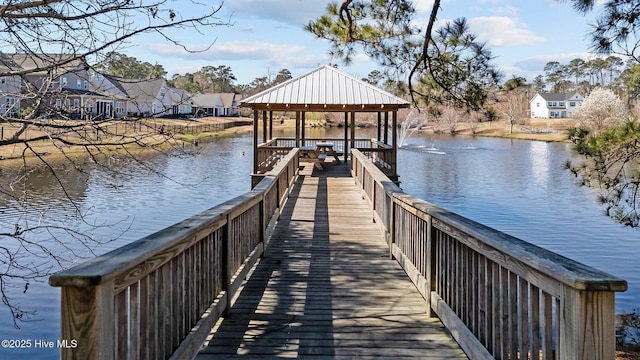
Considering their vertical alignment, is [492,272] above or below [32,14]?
below

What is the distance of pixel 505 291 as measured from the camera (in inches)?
110

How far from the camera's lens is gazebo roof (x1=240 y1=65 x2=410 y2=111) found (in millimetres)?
14625

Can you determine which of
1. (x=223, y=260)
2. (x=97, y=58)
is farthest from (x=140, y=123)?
(x=223, y=260)

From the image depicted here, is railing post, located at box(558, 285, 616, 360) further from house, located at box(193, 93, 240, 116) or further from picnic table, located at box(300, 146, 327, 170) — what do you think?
house, located at box(193, 93, 240, 116)

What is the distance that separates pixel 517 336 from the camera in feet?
8.82

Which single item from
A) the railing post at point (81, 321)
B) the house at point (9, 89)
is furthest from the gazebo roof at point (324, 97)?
the railing post at point (81, 321)

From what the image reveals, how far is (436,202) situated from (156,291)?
56.0 ft

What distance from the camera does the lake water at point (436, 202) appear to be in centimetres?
910

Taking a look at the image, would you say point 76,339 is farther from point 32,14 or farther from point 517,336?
point 32,14

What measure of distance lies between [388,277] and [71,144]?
3303 millimetres

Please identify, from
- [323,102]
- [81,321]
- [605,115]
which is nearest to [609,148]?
[81,321]

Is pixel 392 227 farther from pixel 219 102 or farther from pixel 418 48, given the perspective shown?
pixel 219 102

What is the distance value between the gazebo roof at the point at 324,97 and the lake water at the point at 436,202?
341cm

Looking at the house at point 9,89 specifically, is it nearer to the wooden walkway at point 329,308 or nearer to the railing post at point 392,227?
the wooden walkway at point 329,308
